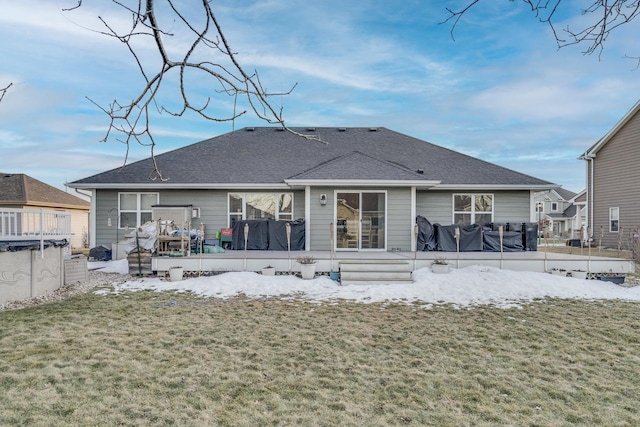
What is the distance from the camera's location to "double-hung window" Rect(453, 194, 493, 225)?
1371cm

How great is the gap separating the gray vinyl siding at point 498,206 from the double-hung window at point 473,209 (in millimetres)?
138

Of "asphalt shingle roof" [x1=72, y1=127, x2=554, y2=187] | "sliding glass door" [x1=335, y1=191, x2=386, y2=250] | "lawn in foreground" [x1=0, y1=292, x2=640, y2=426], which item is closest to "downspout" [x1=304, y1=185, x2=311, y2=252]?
"asphalt shingle roof" [x1=72, y1=127, x2=554, y2=187]

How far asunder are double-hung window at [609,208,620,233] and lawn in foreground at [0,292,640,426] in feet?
48.9

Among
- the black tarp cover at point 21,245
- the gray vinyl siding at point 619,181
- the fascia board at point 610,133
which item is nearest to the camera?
the black tarp cover at point 21,245

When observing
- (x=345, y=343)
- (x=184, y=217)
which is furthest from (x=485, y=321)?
(x=184, y=217)

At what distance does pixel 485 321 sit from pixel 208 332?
4281 mm

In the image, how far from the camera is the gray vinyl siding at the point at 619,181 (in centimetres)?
1728

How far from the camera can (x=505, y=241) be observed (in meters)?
12.0

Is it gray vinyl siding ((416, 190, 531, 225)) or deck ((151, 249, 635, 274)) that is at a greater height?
gray vinyl siding ((416, 190, 531, 225))

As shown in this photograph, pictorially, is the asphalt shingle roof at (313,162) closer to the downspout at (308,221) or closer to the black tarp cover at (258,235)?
the downspout at (308,221)

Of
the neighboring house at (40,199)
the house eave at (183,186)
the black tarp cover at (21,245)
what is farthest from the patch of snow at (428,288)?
the neighboring house at (40,199)

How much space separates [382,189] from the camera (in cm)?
1185

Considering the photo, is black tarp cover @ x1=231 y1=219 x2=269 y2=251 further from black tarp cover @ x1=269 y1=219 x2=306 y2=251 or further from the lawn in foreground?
the lawn in foreground

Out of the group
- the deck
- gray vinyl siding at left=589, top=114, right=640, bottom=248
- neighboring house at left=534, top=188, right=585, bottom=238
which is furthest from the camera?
neighboring house at left=534, top=188, right=585, bottom=238
